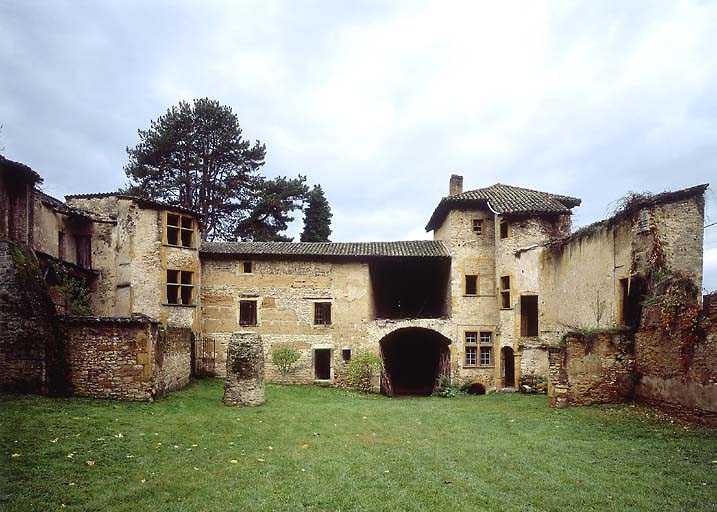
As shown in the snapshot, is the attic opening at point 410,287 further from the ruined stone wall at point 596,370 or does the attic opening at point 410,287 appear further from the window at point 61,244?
the window at point 61,244

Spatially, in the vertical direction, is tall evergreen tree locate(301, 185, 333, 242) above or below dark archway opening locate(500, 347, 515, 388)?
above

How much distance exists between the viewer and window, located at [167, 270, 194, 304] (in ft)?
69.5

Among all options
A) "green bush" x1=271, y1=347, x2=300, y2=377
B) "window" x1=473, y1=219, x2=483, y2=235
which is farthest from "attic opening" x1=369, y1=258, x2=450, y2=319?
"green bush" x1=271, y1=347, x2=300, y2=377

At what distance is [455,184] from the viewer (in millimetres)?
26891

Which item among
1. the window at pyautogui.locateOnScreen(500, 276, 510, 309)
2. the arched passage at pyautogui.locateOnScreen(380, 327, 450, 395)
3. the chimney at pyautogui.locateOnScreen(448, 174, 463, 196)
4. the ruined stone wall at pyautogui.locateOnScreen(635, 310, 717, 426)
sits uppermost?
the chimney at pyautogui.locateOnScreen(448, 174, 463, 196)

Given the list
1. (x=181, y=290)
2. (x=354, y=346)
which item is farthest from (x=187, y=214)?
(x=354, y=346)

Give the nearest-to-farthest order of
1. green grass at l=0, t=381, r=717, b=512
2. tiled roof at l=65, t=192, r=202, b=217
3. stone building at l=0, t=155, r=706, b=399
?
1. green grass at l=0, t=381, r=717, b=512
2. stone building at l=0, t=155, r=706, b=399
3. tiled roof at l=65, t=192, r=202, b=217

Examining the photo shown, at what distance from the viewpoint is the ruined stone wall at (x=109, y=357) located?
13648 mm

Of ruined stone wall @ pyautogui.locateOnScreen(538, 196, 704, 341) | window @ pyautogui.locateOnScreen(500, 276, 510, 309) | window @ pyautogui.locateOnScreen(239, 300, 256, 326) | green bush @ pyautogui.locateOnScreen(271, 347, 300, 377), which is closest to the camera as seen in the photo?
ruined stone wall @ pyautogui.locateOnScreen(538, 196, 704, 341)

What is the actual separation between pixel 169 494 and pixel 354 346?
16.4 m

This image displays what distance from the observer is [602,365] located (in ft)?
44.5

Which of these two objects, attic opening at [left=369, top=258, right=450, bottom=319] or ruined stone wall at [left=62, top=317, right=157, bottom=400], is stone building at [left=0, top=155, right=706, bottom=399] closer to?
attic opening at [left=369, top=258, right=450, bottom=319]

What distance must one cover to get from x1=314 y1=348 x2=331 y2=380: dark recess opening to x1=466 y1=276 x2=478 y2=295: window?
312 inches

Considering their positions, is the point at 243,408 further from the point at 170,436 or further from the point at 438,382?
the point at 438,382
